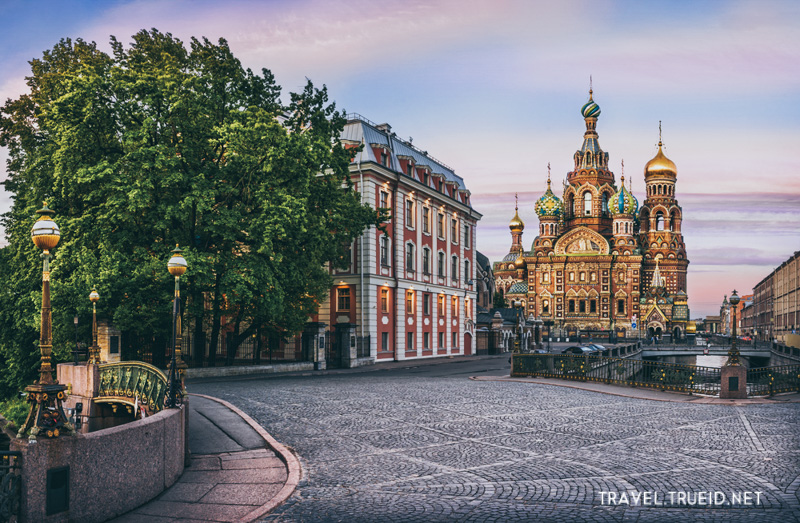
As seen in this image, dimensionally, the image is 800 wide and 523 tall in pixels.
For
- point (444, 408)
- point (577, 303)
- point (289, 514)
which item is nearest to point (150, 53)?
point (444, 408)

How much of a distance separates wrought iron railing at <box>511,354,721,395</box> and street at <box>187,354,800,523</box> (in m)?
3.51

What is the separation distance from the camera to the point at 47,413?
773 centimetres

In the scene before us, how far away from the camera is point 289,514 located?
335 inches

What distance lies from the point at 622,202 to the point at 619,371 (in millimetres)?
111360

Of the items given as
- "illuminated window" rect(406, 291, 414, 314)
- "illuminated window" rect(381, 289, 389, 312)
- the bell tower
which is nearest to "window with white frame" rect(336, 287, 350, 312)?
"illuminated window" rect(381, 289, 389, 312)

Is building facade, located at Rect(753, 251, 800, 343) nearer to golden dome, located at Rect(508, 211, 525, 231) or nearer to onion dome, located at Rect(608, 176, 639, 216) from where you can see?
onion dome, located at Rect(608, 176, 639, 216)

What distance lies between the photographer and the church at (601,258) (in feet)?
388

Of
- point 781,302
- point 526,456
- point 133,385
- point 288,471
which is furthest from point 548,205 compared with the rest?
point 288,471

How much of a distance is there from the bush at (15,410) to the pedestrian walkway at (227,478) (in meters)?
19.7

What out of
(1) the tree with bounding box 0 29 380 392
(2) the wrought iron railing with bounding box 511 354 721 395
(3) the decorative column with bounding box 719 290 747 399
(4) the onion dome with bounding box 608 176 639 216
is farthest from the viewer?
(4) the onion dome with bounding box 608 176 639 216

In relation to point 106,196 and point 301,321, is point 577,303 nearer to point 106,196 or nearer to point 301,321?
point 301,321

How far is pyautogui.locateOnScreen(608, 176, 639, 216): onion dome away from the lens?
128500 mm

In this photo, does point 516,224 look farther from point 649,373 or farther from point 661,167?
point 649,373

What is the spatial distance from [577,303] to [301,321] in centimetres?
9659
